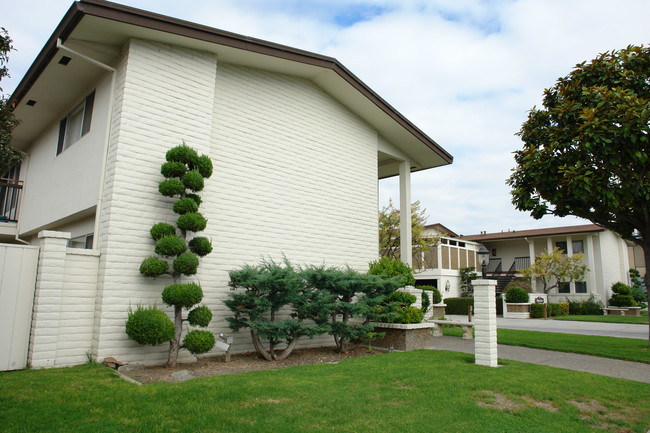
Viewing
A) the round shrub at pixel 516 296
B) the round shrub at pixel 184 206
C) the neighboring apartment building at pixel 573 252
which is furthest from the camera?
the neighboring apartment building at pixel 573 252

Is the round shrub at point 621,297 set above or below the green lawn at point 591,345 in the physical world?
above

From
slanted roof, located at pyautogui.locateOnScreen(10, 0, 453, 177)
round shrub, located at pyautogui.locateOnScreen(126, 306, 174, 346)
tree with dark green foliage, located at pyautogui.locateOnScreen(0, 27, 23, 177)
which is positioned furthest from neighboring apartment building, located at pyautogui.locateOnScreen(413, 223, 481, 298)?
tree with dark green foliage, located at pyautogui.locateOnScreen(0, 27, 23, 177)

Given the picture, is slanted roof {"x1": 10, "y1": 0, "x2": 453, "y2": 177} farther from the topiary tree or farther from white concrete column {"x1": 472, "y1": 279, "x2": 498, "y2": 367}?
white concrete column {"x1": 472, "y1": 279, "x2": 498, "y2": 367}

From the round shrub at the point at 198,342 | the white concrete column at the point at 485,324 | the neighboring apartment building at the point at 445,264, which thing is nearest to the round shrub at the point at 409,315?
the white concrete column at the point at 485,324

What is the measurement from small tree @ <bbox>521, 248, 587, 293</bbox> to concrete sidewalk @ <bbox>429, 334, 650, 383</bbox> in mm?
19997

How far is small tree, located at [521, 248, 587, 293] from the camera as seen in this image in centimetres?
2827

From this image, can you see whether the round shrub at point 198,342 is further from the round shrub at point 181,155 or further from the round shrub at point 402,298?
the round shrub at point 402,298

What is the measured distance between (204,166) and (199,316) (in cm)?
276

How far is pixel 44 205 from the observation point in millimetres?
11680

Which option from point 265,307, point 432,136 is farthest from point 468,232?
point 265,307

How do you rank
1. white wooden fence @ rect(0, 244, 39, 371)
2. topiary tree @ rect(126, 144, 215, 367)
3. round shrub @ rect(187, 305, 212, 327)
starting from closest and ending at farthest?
1. white wooden fence @ rect(0, 244, 39, 371)
2. topiary tree @ rect(126, 144, 215, 367)
3. round shrub @ rect(187, 305, 212, 327)

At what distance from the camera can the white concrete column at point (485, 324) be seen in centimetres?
802

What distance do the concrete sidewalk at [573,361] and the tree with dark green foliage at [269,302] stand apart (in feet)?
12.1

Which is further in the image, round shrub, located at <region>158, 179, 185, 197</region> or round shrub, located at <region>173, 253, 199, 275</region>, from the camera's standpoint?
round shrub, located at <region>158, 179, 185, 197</region>
